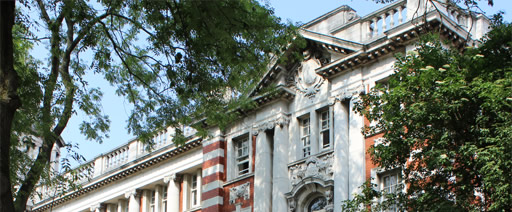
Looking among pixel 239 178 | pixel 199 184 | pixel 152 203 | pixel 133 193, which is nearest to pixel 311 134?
pixel 239 178

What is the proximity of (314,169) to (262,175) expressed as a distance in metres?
2.32

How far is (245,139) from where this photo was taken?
3234 cm

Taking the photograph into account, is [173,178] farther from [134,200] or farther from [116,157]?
[116,157]

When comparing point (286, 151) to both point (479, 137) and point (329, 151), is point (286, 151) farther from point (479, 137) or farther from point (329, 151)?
point (479, 137)

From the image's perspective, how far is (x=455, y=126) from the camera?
64.2ft

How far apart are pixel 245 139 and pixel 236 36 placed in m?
15.0

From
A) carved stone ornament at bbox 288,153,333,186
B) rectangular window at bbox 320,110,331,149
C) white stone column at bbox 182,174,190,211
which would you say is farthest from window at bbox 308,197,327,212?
white stone column at bbox 182,174,190,211

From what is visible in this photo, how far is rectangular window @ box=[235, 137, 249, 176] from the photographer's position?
105ft

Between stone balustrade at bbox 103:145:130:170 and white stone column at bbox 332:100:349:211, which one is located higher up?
stone balustrade at bbox 103:145:130:170

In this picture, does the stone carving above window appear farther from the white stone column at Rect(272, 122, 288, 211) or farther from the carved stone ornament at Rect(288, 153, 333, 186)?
the carved stone ornament at Rect(288, 153, 333, 186)

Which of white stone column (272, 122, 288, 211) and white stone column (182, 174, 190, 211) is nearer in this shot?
white stone column (272, 122, 288, 211)

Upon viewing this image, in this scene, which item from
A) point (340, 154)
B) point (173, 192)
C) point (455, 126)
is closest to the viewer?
point (455, 126)

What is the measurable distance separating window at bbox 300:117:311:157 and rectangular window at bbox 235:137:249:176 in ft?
8.70

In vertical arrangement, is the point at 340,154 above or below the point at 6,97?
above
